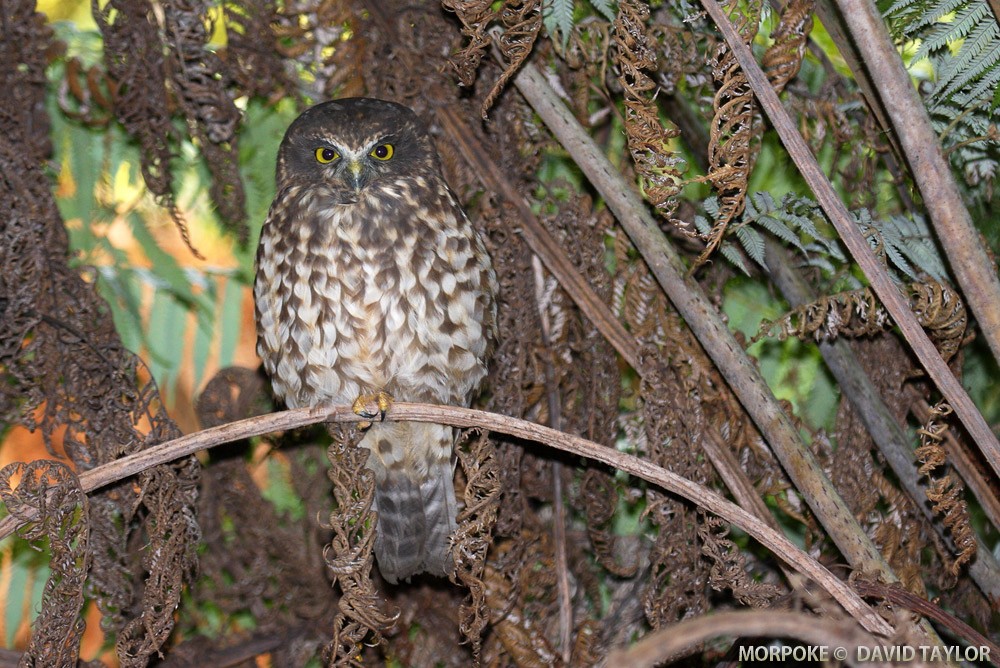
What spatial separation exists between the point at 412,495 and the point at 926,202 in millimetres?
1751

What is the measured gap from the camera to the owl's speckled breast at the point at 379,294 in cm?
274

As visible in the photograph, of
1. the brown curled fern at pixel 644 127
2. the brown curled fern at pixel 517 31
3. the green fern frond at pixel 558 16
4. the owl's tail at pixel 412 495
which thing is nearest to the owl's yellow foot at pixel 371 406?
Answer: the owl's tail at pixel 412 495

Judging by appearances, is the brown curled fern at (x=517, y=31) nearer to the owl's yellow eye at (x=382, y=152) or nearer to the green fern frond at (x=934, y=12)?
the owl's yellow eye at (x=382, y=152)

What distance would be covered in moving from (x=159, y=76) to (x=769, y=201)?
191 cm

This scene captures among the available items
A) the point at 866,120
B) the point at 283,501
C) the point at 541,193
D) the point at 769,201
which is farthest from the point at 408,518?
the point at 866,120

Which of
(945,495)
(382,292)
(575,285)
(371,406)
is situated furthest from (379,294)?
(945,495)

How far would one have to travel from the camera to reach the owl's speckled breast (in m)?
2.74

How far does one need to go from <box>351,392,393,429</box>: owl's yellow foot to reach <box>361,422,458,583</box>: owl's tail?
0.88 feet

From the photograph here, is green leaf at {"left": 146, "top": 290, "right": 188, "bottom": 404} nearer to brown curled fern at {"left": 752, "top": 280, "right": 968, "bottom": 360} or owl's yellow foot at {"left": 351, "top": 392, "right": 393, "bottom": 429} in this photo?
owl's yellow foot at {"left": 351, "top": 392, "right": 393, "bottom": 429}

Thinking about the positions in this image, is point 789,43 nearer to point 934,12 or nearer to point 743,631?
point 934,12

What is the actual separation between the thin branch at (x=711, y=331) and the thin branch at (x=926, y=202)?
361 mm

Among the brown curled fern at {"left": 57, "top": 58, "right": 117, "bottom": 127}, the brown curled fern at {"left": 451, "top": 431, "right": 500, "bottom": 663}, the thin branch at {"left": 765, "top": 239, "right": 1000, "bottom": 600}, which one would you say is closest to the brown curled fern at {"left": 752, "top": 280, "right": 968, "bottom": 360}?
the thin branch at {"left": 765, "top": 239, "right": 1000, "bottom": 600}

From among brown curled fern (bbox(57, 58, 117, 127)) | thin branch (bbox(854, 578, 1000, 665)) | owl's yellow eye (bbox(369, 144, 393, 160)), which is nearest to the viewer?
thin branch (bbox(854, 578, 1000, 665))

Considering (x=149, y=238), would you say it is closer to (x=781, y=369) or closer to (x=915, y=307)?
(x=781, y=369)
